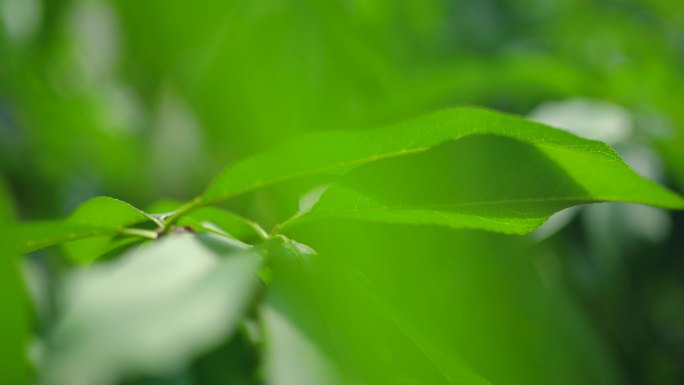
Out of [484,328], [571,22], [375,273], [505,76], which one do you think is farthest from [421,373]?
[571,22]

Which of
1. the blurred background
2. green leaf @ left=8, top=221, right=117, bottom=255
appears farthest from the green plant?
the blurred background

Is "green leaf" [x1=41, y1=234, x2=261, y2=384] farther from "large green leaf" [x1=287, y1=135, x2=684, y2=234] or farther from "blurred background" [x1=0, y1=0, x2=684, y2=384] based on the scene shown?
"blurred background" [x1=0, y1=0, x2=684, y2=384]

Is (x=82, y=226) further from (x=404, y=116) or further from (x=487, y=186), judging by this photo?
(x=404, y=116)

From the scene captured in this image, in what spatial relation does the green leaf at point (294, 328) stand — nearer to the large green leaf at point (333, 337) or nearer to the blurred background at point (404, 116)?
the large green leaf at point (333, 337)

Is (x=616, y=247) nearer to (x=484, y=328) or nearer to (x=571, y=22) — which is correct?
(x=484, y=328)

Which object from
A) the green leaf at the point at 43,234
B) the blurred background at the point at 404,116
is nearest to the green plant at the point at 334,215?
the green leaf at the point at 43,234

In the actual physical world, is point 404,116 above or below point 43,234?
above

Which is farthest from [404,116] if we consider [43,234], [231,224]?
[43,234]

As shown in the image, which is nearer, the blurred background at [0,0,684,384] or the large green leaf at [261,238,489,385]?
the large green leaf at [261,238,489,385]
